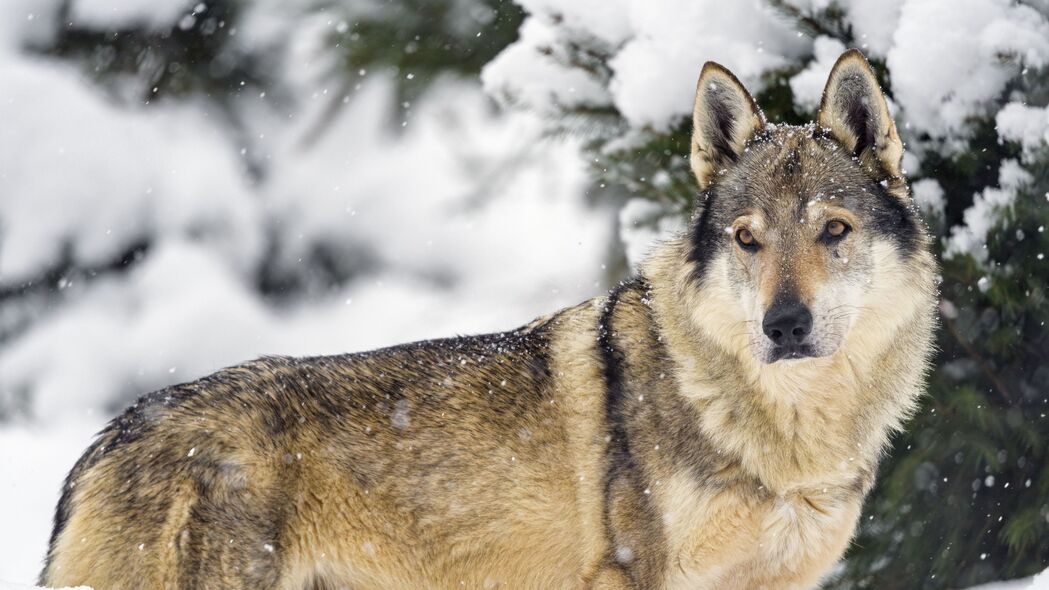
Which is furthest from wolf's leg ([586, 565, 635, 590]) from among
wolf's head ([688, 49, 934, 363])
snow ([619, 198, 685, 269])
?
snow ([619, 198, 685, 269])

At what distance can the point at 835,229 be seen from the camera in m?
3.45

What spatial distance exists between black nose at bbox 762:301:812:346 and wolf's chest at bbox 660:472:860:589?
517 mm

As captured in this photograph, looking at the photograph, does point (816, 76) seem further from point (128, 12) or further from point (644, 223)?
point (128, 12)

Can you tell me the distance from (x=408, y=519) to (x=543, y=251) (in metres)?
5.64

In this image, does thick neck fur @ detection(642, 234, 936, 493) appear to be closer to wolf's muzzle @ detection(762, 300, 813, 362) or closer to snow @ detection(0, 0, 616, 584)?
wolf's muzzle @ detection(762, 300, 813, 362)

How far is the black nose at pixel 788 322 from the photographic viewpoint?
3232 millimetres

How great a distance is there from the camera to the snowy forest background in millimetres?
4672

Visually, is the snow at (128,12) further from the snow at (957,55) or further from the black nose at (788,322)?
the black nose at (788,322)

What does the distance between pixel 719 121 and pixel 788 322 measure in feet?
2.99

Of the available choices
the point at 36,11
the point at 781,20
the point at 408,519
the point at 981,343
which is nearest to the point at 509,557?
the point at 408,519

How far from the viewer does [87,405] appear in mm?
8094

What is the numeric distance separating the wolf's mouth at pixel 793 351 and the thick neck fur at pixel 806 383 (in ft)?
0.75

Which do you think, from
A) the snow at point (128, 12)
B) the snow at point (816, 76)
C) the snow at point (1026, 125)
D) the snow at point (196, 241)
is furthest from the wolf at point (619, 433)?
the snow at point (128, 12)

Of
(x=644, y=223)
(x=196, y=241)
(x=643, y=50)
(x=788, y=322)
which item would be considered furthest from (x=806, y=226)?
(x=196, y=241)
